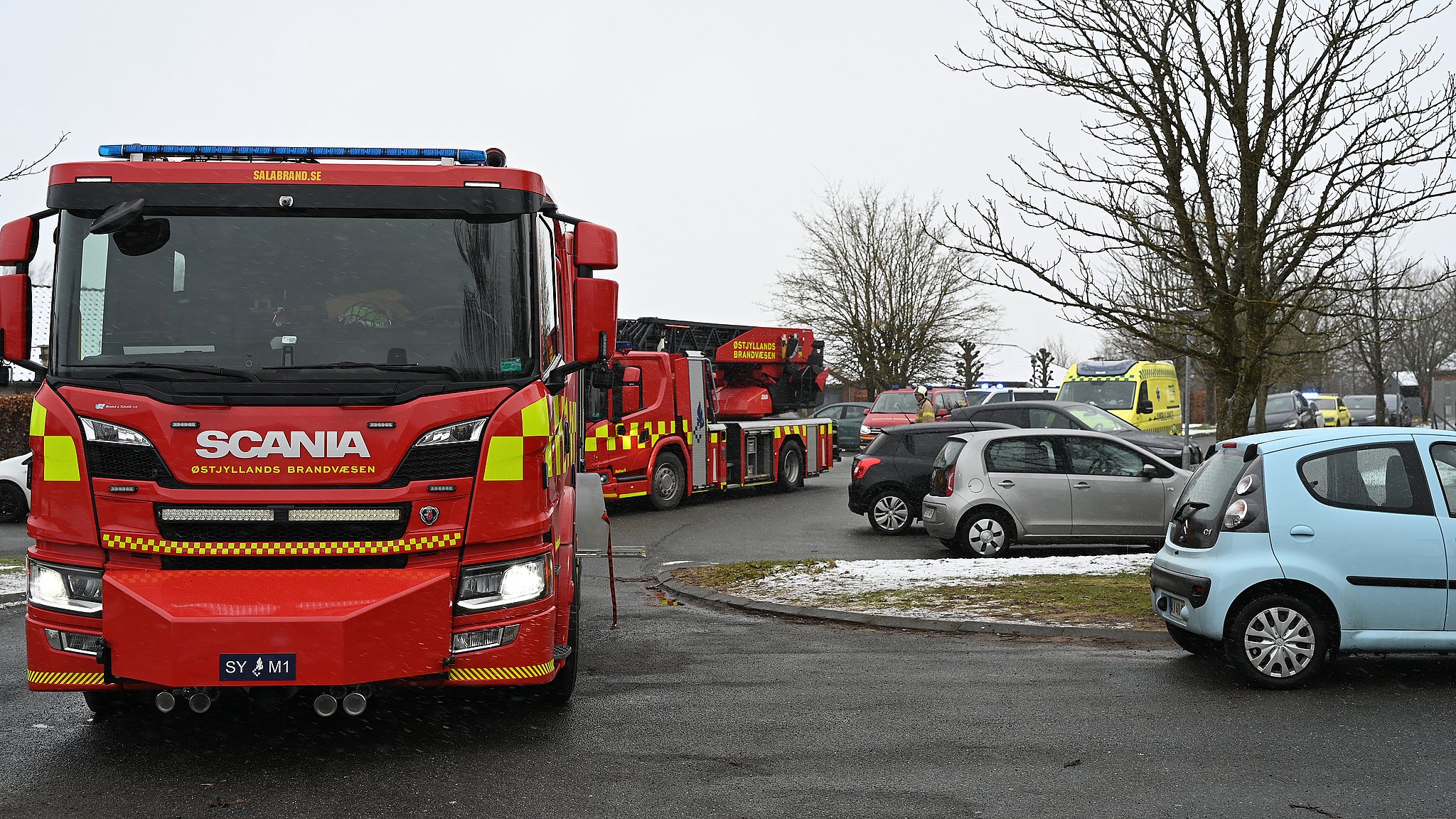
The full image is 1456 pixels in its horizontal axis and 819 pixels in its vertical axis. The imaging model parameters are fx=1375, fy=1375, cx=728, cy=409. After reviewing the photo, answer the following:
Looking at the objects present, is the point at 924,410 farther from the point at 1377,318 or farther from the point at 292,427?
the point at 292,427

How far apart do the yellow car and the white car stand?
3584cm

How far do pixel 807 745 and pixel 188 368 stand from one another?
3.17m

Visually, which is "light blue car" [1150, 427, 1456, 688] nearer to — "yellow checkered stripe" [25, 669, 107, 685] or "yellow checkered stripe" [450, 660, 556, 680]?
"yellow checkered stripe" [450, 660, 556, 680]

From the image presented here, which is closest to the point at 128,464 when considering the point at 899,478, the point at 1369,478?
the point at 1369,478

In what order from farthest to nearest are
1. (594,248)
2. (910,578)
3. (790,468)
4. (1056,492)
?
(790,468)
(1056,492)
(910,578)
(594,248)

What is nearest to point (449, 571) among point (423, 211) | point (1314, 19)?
point (423, 211)

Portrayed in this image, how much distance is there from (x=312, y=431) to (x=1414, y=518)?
565 cm

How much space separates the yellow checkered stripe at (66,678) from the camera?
565cm

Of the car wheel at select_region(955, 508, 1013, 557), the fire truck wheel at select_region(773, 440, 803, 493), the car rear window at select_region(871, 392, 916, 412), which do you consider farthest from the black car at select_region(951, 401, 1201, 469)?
the car rear window at select_region(871, 392, 916, 412)

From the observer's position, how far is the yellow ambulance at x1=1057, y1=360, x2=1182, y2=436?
31.0 m

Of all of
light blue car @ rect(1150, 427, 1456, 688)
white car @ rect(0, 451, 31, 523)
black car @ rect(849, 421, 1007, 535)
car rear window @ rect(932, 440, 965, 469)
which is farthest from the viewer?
white car @ rect(0, 451, 31, 523)

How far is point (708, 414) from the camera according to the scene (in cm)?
2205

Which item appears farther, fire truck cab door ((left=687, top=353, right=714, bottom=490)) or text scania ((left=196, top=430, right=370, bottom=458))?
fire truck cab door ((left=687, top=353, right=714, bottom=490))

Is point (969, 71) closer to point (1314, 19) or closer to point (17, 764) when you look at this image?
point (1314, 19)
